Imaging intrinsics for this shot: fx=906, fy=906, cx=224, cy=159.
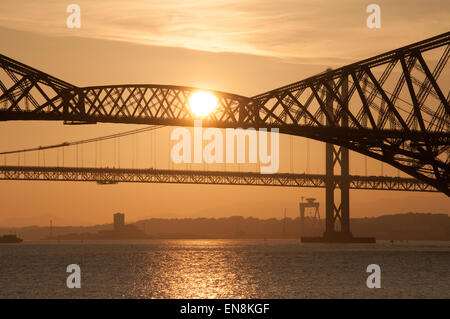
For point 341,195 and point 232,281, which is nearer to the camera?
point 232,281

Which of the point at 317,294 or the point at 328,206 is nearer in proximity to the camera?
the point at 317,294

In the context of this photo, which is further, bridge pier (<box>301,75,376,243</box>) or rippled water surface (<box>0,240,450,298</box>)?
bridge pier (<box>301,75,376,243</box>)

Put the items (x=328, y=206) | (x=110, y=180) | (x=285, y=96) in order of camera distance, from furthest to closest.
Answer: (x=110, y=180)
(x=328, y=206)
(x=285, y=96)

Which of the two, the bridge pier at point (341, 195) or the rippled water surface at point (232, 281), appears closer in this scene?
the rippled water surface at point (232, 281)

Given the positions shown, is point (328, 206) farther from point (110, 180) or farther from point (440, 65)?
point (440, 65)

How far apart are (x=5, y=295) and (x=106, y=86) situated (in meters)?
40.3

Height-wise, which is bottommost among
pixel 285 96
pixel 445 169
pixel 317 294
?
pixel 317 294
